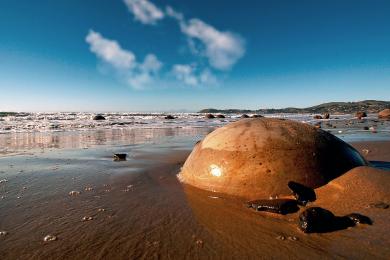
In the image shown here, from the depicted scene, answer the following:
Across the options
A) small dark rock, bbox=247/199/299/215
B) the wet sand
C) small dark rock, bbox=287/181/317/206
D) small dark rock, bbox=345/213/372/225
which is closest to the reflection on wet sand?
the wet sand

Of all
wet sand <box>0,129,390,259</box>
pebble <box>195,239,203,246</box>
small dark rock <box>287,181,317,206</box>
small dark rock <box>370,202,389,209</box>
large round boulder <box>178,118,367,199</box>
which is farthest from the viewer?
large round boulder <box>178,118,367,199</box>

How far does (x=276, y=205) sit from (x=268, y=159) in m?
0.73

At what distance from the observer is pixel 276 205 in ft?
12.3

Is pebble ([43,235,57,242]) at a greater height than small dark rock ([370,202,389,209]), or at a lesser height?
lesser

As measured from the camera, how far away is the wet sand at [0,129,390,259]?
2.83 meters

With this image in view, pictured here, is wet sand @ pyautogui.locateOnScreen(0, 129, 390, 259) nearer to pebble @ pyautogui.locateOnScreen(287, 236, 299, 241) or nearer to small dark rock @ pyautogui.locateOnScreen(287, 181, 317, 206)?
pebble @ pyautogui.locateOnScreen(287, 236, 299, 241)

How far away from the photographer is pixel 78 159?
8.07m

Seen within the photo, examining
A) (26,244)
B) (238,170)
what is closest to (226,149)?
(238,170)

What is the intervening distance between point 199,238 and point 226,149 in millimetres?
1780

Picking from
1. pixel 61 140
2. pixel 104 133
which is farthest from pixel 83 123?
pixel 61 140

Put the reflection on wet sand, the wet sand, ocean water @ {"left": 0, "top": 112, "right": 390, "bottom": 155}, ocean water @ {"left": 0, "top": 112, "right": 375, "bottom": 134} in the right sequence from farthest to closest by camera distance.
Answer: ocean water @ {"left": 0, "top": 112, "right": 375, "bottom": 134} < ocean water @ {"left": 0, "top": 112, "right": 390, "bottom": 155} < the reflection on wet sand < the wet sand

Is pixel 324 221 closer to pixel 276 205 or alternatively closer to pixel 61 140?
pixel 276 205

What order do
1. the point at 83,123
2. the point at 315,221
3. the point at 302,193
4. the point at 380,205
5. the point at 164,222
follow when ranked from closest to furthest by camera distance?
the point at 315,221 < the point at 164,222 < the point at 380,205 < the point at 302,193 < the point at 83,123

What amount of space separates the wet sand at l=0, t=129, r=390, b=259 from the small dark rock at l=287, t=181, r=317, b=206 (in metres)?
0.11
